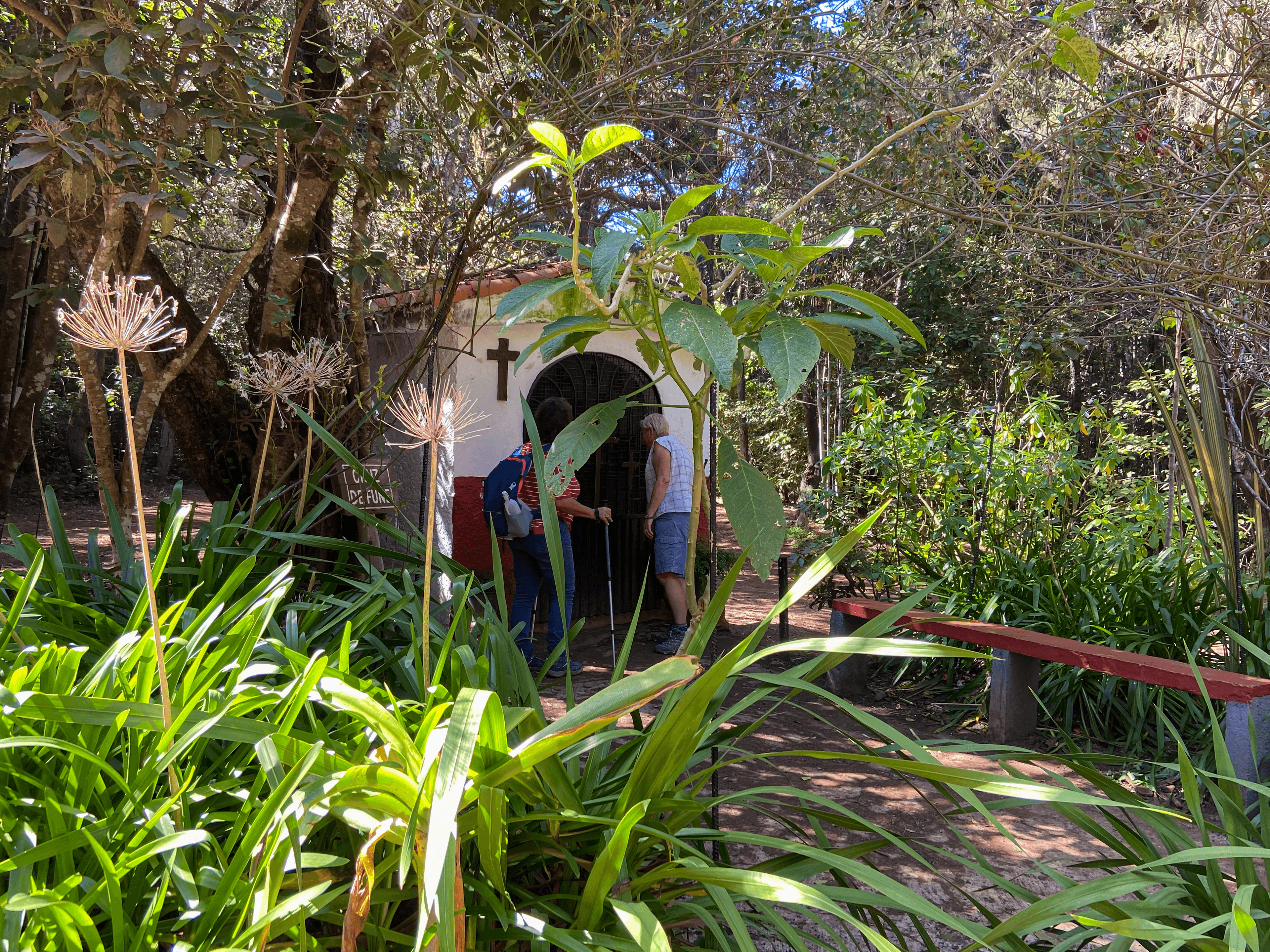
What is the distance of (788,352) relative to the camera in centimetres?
161

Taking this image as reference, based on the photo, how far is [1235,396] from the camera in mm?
5668

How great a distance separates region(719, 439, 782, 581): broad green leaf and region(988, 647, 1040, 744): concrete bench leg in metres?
3.50

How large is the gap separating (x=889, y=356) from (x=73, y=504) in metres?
13.7

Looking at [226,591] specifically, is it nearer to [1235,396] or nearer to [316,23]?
[316,23]

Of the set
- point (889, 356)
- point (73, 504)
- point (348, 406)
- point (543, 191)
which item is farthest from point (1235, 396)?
point (73, 504)

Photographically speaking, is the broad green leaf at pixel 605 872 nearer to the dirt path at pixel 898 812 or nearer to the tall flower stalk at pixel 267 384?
the dirt path at pixel 898 812

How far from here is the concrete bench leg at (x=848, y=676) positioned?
5625mm

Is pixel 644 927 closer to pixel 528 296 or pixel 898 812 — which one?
pixel 528 296

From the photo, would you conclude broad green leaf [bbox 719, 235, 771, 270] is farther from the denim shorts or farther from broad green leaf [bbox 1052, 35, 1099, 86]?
the denim shorts

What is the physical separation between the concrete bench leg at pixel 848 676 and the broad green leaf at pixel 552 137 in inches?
175

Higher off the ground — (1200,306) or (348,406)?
(1200,306)

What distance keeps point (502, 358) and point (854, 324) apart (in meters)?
5.15

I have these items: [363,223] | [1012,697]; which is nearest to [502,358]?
[363,223]

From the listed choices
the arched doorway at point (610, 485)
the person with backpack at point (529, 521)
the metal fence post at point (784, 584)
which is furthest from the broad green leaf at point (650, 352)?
the arched doorway at point (610, 485)
